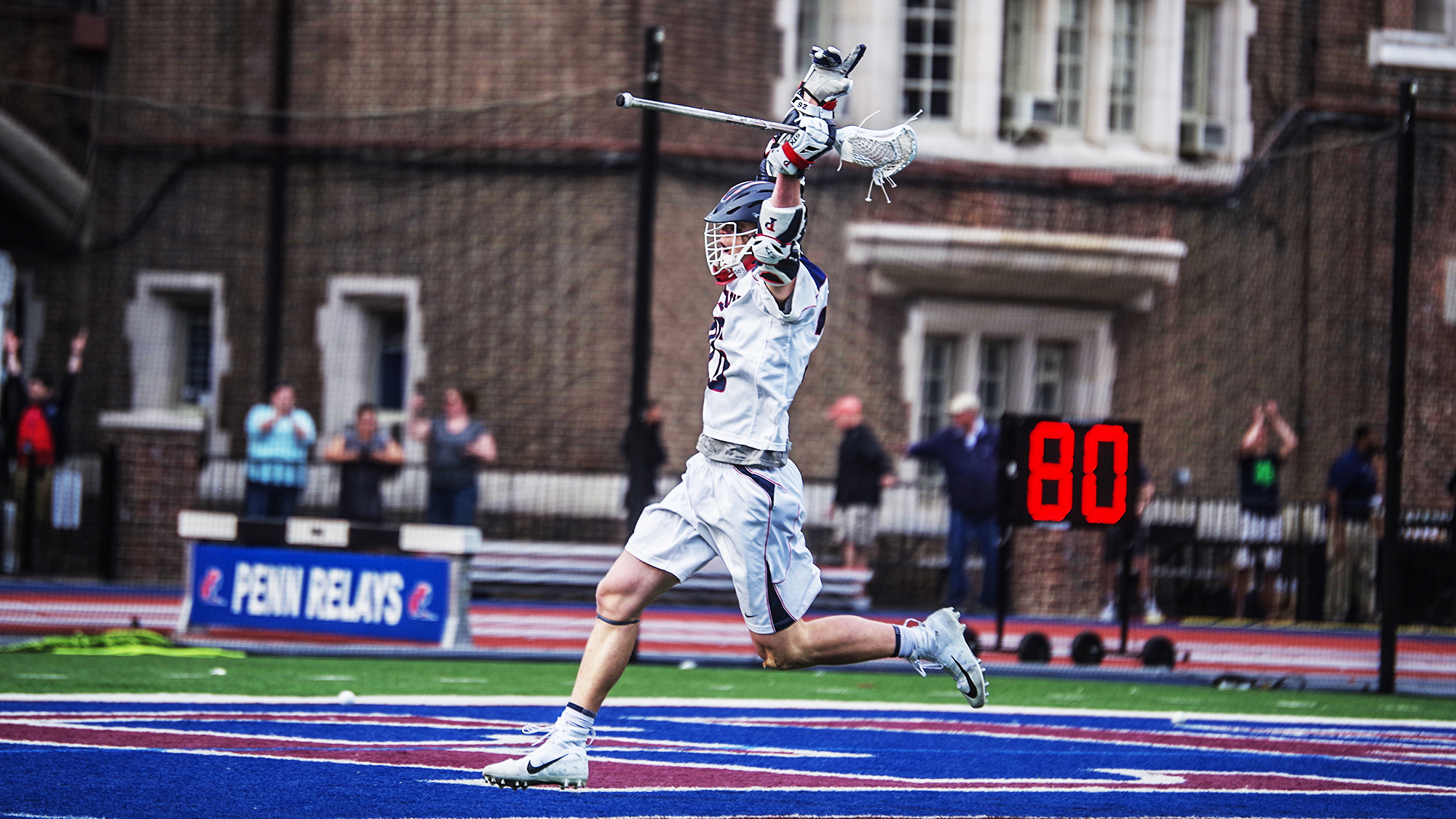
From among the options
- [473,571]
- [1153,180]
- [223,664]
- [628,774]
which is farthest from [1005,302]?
[628,774]

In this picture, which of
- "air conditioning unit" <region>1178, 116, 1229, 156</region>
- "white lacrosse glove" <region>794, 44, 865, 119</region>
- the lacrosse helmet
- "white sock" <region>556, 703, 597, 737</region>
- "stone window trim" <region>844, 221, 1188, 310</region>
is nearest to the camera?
"white lacrosse glove" <region>794, 44, 865, 119</region>

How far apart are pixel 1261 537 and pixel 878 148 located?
12098 millimetres

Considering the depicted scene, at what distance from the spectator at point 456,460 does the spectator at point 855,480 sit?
3.31m

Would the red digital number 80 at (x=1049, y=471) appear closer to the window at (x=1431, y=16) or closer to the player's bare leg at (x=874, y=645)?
the player's bare leg at (x=874, y=645)

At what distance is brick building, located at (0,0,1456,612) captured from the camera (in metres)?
19.7

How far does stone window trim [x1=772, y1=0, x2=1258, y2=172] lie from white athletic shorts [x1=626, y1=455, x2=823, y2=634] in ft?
45.9

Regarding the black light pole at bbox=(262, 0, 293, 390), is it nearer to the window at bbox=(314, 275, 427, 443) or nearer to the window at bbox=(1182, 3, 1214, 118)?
the window at bbox=(314, 275, 427, 443)

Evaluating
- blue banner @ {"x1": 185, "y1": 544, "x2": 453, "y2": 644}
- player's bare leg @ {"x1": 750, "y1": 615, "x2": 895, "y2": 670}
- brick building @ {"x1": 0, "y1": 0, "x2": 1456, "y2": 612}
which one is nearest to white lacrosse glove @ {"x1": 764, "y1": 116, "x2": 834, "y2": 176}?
player's bare leg @ {"x1": 750, "y1": 615, "x2": 895, "y2": 670}

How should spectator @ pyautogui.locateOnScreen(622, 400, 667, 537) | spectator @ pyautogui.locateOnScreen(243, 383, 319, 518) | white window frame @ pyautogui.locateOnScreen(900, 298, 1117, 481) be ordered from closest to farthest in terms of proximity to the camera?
spectator @ pyautogui.locateOnScreen(622, 400, 667, 537) < spectator @ pyautogui.locateOnScreen(243, 383, 319, 518) < white window frame @ pyautogui.locateOnScreen(900, 298, 1117, 481)

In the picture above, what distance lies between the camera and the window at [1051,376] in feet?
68.7

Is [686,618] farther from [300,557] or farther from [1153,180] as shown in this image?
[1153,180]

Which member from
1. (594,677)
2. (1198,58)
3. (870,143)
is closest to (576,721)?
(594,677)

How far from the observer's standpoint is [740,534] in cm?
627

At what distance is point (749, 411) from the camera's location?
636 cm
